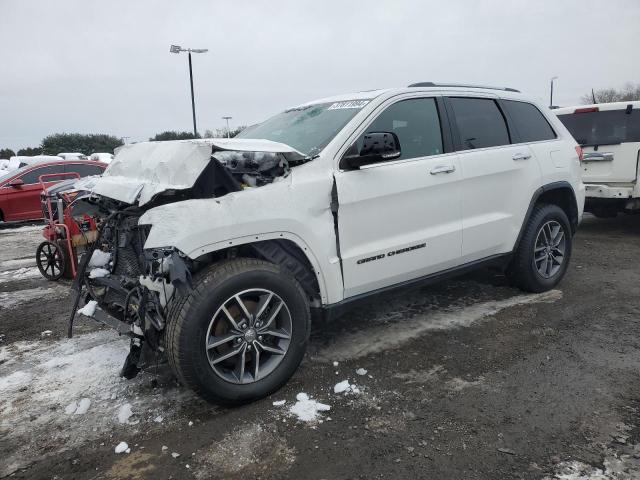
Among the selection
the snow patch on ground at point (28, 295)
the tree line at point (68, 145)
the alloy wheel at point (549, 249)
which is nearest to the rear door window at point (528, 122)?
the alloy wheel at point (549, 249)

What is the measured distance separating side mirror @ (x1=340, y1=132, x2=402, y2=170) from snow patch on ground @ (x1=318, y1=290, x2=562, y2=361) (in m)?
1.43

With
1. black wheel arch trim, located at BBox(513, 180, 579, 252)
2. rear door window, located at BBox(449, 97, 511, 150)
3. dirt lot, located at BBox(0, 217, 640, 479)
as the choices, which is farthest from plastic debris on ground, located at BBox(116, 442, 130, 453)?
black wheel arch trim, located at BBox(513, 180, 579, 252)

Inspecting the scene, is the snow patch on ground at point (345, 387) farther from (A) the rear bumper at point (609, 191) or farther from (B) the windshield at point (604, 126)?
(B) the windshield at point (604, 126)

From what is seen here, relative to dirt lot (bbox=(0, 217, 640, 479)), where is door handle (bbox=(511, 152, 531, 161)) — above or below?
above

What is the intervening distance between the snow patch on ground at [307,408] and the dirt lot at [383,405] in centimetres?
5

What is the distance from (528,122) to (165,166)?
3.49 m

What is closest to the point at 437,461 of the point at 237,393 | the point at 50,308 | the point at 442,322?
the point at 237,393

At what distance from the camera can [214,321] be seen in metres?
2.95

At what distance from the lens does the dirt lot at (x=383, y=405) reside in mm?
2553

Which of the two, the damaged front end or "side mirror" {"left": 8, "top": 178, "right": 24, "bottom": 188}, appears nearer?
the damaged front end

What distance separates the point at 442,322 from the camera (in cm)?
436

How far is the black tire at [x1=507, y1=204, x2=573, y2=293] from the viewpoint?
468 cm

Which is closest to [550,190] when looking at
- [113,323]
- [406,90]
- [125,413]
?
[406,90]

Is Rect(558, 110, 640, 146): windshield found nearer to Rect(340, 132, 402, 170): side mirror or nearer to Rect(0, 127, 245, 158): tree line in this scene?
Rect(340, 132, 402, 170): side mirror
